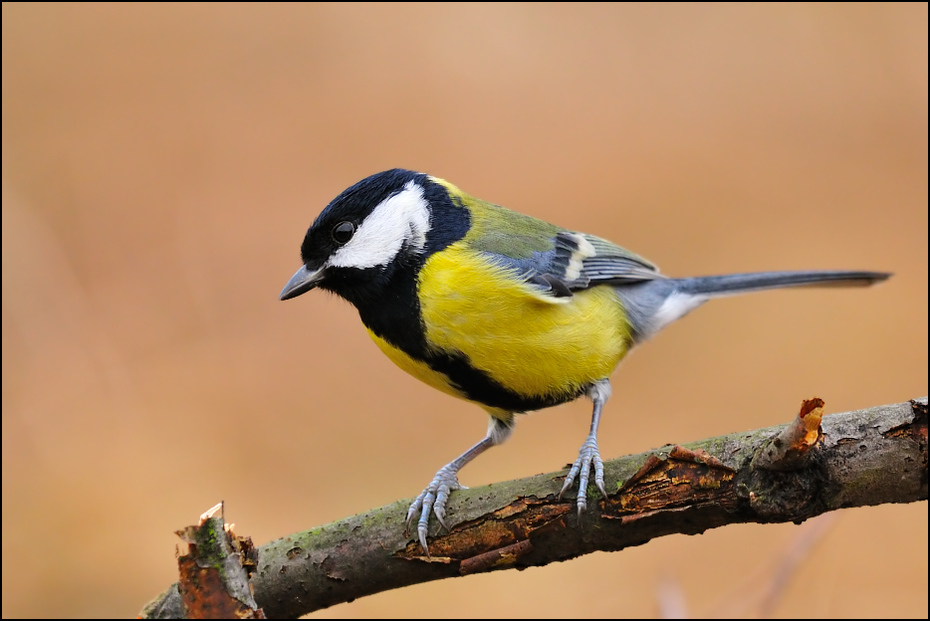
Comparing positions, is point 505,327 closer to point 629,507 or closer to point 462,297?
point 462,297

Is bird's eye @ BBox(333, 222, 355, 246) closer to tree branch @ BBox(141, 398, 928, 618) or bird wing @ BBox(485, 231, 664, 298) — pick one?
bird wing @ BBox(485, 231, 664, 298)

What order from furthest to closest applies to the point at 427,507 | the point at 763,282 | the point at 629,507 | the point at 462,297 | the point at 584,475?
the point at 763,282, the point at 462,297, the point at 427,507, the point at 584,475, the point at 629,507

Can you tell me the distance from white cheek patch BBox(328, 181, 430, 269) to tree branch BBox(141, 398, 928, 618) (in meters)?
0.66

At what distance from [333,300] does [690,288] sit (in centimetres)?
189

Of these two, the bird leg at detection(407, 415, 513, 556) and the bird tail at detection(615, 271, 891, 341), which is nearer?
the bird leg at detection(407, 415, 513, 556)

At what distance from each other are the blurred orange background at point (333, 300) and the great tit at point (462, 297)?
6.40 feet

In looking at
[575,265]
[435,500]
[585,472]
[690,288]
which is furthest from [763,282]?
[435,500]

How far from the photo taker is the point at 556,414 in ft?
15.9

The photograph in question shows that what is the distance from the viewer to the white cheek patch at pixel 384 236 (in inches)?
87.4

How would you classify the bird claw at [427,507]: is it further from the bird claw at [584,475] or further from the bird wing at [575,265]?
the bird wing at [575,265]

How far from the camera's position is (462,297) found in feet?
6.92

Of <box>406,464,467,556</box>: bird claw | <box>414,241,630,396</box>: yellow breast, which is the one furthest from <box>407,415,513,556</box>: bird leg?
<box>414,241,630,396</box>: yellow breast

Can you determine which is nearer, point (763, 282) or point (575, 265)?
point (575, 265)

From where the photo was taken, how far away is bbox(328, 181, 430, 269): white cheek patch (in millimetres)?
2219
